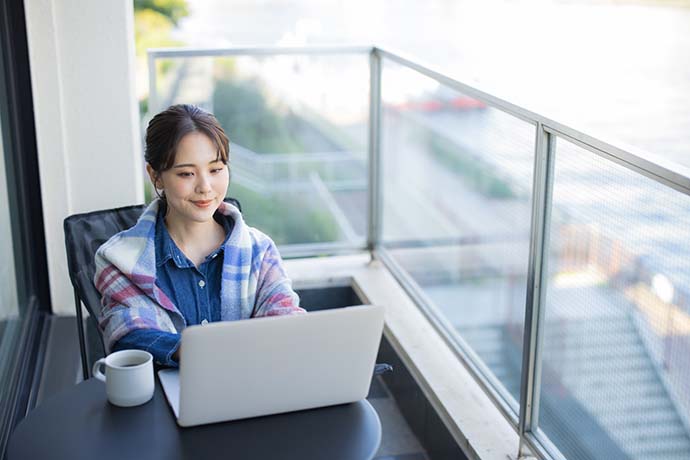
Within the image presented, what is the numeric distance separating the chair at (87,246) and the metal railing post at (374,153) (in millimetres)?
1268

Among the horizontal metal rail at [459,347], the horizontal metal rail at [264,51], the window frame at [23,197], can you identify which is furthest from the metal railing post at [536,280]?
the horizontal metal rail at [264,51]

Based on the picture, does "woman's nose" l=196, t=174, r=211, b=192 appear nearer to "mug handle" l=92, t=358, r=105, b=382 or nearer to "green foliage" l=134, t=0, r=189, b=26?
"mug handle" l=92, t=358, r=105, b=382

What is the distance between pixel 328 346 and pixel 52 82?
2.04 metres

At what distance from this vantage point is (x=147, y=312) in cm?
181

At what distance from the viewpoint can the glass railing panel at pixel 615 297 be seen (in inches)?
72.1

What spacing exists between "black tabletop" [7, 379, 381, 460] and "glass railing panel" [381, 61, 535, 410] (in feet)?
3.09

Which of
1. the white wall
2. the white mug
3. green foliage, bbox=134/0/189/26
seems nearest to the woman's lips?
the white mug

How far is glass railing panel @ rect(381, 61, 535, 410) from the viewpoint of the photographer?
3.05 m

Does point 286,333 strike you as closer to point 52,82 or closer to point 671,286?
point 671,286

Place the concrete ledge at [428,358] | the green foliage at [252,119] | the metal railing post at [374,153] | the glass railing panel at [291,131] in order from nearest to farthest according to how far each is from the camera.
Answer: the concrete ledge at [428,358] < the metal railing post at [374,153] < the glass railing panel at [291,131] < the green foliage at [252,119]

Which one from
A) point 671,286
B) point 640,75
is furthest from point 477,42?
point 671,286

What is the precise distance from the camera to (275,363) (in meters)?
1.44

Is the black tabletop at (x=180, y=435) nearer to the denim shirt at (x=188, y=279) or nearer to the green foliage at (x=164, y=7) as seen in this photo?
the denim shirt at (x=188, y=279)

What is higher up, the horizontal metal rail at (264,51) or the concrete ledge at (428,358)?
the horizontal metal rail at (264,51)
